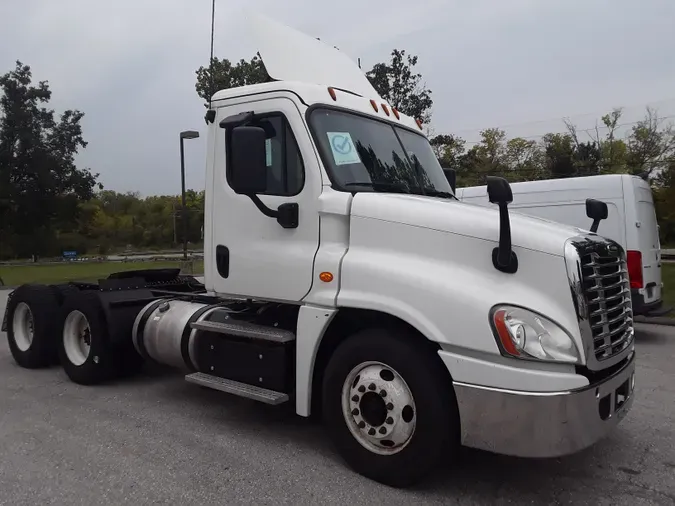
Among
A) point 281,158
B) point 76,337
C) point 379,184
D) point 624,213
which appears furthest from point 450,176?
point 624,213

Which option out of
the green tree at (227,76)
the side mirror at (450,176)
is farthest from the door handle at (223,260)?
the green tree at (227,76)

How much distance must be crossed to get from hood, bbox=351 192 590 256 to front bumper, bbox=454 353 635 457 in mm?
846

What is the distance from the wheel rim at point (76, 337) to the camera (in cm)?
672

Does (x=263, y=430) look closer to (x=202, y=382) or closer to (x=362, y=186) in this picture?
(x=202, y=382)

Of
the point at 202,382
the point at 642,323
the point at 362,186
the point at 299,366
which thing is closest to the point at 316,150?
the point at 362,186

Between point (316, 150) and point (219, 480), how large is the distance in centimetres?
239

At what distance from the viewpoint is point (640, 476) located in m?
4.17

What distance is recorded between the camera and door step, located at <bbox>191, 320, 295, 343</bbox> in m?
4.54

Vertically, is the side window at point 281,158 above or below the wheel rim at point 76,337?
above

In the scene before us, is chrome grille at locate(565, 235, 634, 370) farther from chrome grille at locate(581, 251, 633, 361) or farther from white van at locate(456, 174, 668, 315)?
white van at locate(456, 174, 668, 315)

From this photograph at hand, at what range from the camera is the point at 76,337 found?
6.84m

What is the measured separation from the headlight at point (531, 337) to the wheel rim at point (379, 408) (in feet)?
2.40

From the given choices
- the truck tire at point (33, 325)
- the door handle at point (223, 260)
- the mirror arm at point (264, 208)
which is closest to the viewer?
the mirror arm at point (264, 208)

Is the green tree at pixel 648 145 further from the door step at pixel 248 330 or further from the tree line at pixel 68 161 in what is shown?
the door step at pixel 248 330
